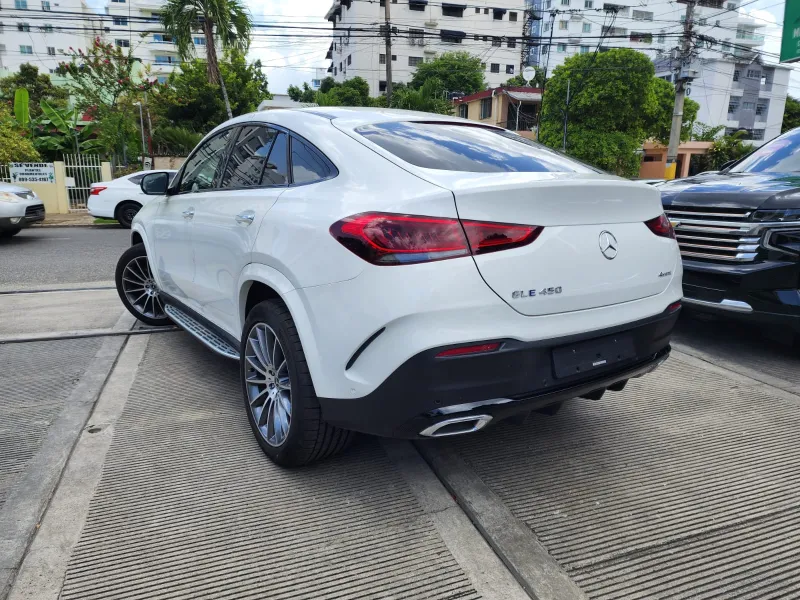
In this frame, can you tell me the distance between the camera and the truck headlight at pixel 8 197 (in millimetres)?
10508

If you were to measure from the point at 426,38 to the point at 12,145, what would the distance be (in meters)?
55.9

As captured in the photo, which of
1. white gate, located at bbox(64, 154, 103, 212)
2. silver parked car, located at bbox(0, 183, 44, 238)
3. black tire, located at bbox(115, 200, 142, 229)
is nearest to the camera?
silver parked car, located at bbox(0, 183, 44, 238)

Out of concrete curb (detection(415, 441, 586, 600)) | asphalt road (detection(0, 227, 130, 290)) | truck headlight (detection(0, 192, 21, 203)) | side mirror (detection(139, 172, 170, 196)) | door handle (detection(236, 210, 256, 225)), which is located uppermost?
side mirror (detection(139, 172, 170, 196))

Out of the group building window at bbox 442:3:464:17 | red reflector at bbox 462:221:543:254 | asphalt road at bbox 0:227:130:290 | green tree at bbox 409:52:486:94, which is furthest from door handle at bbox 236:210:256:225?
building window at bbox 442:3:464:17

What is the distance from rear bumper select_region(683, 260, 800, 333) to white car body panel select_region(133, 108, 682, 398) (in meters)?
1.64

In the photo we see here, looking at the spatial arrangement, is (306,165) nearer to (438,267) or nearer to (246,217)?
(246,217)

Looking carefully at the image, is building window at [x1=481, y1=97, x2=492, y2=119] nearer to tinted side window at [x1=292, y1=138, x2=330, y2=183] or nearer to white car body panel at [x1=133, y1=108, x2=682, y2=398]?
tinted side window at [x1=292, y1=138, x2=330, y2=183]

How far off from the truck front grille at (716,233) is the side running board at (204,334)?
11.0 ft

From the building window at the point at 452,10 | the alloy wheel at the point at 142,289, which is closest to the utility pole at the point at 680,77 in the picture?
the alloy wheel at the point at 142,289

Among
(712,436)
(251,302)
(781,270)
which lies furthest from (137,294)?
(781,270)

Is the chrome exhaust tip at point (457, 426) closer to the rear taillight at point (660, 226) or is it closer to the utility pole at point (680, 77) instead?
the rear taillight at point (660, 226)

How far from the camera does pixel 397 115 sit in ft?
9.87

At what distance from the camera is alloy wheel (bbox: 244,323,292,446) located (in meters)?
2.56

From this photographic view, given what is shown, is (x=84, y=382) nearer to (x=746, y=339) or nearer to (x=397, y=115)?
(x=397, y=115)
